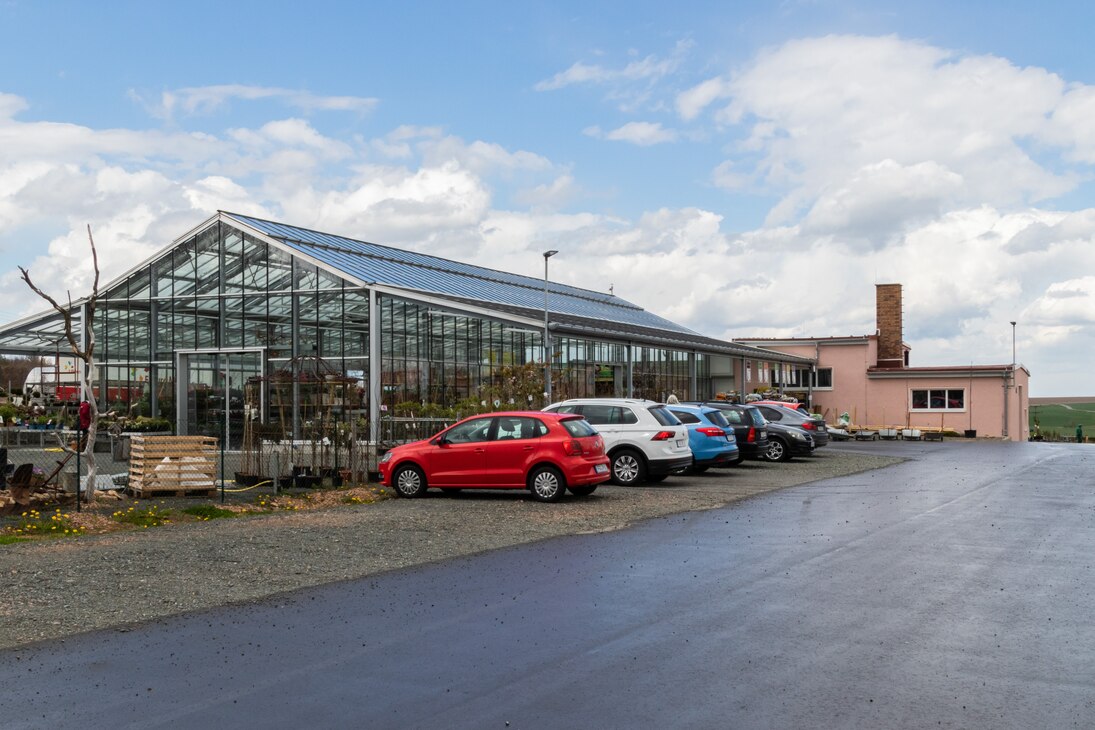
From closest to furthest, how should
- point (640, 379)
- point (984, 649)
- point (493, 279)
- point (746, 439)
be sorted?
1. point (984, 649)
2. point (746, 439)
3. point (640, 379)
4. point (493, 279)

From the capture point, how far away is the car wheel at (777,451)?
2812 cm

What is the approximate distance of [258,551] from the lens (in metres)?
11.5

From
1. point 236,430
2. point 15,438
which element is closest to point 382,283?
point 236,430

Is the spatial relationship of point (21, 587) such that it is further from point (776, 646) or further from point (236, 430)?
point (236, 430)

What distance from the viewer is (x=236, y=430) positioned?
30.6 metres

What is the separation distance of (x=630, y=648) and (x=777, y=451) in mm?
21903

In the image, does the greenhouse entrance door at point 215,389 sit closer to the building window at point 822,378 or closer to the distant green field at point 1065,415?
the building window at point 822,378

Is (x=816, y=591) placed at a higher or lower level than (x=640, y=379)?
lower

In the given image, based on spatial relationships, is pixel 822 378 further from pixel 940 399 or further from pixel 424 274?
pixel 424 274

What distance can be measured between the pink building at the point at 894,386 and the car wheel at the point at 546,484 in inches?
1251

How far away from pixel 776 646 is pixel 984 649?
4.47 ft

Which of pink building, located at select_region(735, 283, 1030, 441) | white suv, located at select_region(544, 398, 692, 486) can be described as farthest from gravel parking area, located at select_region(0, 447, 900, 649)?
pink building, located at select_region(735, 283, 1030, 441)

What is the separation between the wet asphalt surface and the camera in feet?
18.5

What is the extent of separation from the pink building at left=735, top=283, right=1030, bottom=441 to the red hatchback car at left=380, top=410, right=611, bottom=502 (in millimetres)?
31320
